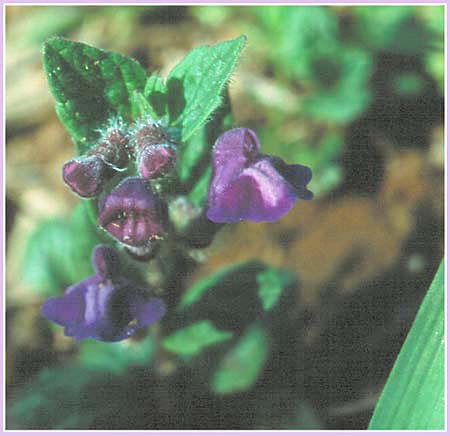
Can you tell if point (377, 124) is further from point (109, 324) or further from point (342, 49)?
point (109, 324)

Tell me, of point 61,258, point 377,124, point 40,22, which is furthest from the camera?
point 40,22

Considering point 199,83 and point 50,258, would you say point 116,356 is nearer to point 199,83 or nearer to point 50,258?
point 50,258

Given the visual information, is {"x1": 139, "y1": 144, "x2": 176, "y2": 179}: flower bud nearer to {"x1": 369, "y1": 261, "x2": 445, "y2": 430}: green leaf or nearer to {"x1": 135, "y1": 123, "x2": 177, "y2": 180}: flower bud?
{"x1": 135, "y1": 123, "x2": 177, "y2": 180}: flower bud

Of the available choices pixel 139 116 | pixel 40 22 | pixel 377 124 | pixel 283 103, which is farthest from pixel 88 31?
pixel 139 116

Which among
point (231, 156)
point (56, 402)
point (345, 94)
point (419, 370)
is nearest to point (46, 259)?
point (56, 402)

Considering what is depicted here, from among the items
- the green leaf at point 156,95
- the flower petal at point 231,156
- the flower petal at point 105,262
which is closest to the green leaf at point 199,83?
the green leaf at point 156,95

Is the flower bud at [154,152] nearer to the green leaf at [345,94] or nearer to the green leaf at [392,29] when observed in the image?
the green leaf at [345,94]

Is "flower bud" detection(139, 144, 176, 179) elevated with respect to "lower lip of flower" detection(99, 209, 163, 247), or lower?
elevated

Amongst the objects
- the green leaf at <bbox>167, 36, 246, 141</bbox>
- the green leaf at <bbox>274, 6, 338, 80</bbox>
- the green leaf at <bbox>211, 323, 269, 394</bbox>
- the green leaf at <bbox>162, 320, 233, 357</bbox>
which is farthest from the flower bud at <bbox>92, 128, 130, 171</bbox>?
the green leaf at <bbox>274, 6, 338, 80</bbox>
